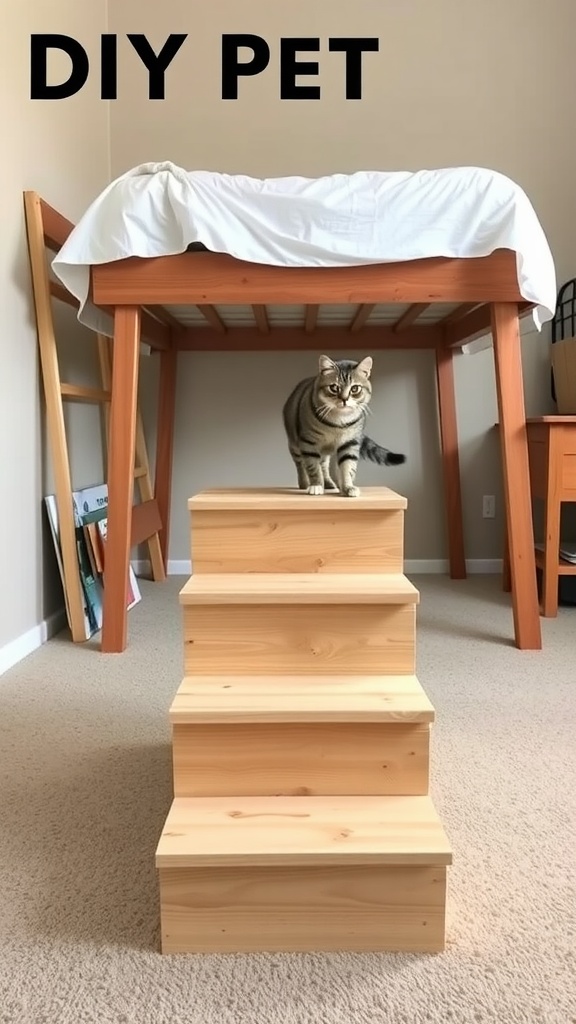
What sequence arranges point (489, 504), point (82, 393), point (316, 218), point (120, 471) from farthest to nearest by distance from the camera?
point (489, 504) < point (82, 393) < point (120, 471) < point (316, 218)

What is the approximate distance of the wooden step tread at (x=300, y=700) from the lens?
928mm

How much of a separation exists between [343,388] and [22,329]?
Result: 3.01 feet

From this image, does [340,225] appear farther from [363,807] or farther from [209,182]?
[363,807]

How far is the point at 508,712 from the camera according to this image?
150cm

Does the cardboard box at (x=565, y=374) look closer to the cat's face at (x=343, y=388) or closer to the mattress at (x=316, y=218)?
the mattress at (x=316, y=218)

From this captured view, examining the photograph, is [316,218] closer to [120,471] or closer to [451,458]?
[120,471]

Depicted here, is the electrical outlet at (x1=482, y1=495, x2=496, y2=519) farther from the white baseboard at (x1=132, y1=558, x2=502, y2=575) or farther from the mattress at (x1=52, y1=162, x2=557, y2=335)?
the mattress at (x1=52, y1=162, x2=557, y2=335)

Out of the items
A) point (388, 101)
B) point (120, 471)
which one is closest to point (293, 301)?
point (120, 471)

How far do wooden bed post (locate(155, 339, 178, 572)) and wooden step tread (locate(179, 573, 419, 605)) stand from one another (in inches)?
68.3

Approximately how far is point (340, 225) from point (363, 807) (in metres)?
1.31

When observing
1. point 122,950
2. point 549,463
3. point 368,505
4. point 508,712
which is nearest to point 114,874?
point 122,950

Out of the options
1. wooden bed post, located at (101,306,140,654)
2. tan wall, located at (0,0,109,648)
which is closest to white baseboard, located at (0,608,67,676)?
tan wall, located at (0,0,109,648)

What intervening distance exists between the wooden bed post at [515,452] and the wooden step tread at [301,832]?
1048 millimetres

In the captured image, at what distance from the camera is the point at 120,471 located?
1859mm
